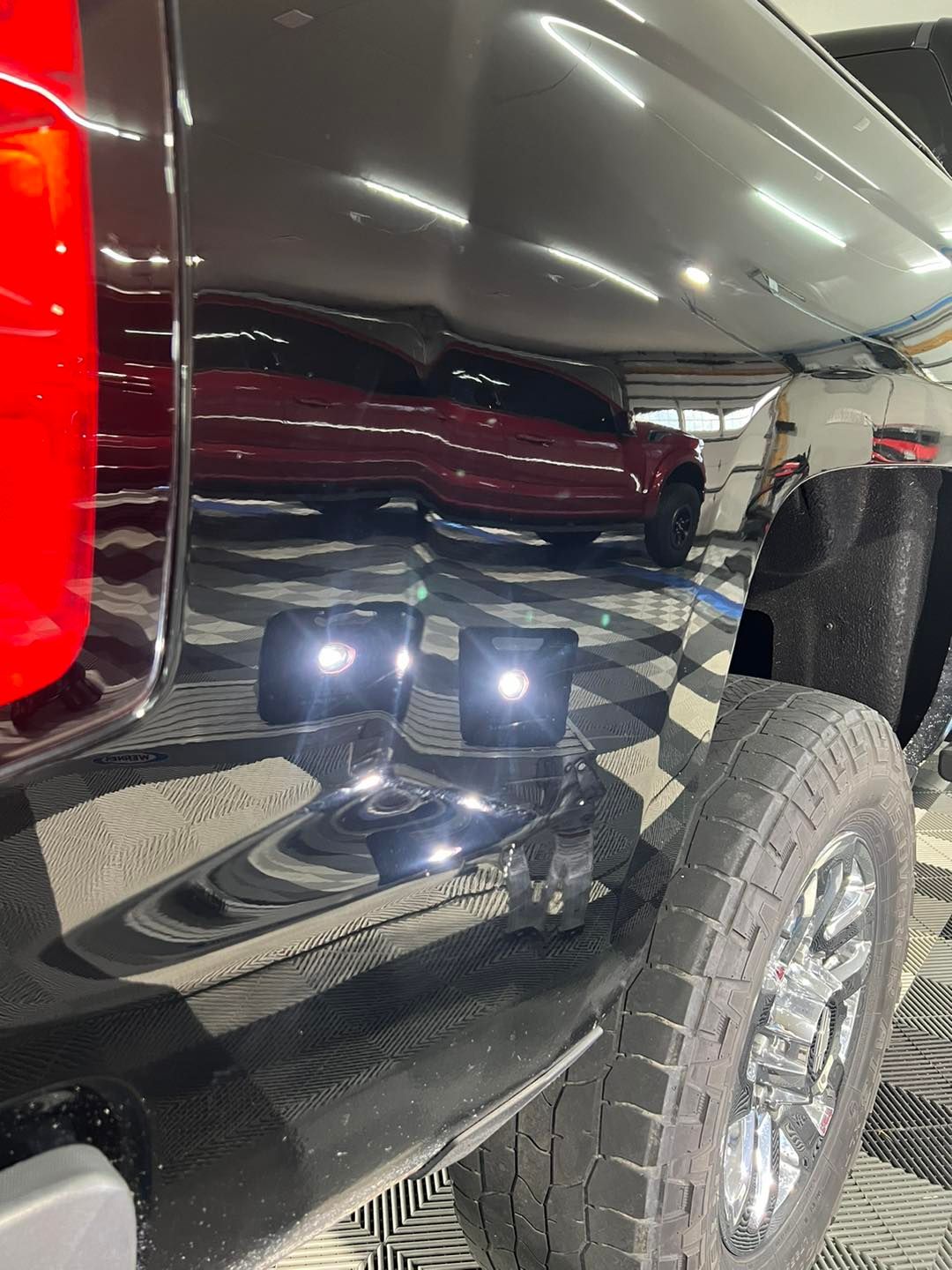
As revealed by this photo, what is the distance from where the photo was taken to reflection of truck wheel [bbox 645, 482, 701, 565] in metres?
0.79

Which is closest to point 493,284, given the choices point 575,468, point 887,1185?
point 575,468

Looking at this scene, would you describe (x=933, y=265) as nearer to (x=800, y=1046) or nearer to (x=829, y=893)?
(x=829, y=893)

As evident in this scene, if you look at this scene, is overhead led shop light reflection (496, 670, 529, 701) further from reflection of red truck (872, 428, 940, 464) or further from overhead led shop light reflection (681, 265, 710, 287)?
reflection of red truck (872, 428, 940, 464)

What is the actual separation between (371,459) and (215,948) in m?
0.31

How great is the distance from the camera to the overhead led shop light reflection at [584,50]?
0.67 meters

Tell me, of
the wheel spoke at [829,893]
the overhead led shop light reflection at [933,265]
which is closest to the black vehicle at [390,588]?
the overhead led shop light reflection at [933,265]

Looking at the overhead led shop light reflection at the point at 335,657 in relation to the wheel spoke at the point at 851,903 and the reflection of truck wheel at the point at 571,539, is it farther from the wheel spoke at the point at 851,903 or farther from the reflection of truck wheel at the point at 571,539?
the wheel spoke at the point at 851,903

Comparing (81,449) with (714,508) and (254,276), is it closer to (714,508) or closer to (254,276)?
(254,276)

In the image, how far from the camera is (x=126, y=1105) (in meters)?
0.59

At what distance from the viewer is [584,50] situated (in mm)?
690

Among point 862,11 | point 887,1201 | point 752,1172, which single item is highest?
point 862,11

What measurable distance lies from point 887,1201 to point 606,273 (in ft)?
4.81

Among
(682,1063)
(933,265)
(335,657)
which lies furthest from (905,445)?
(335,657)

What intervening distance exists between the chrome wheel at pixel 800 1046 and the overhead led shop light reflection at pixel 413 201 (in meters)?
0.83
